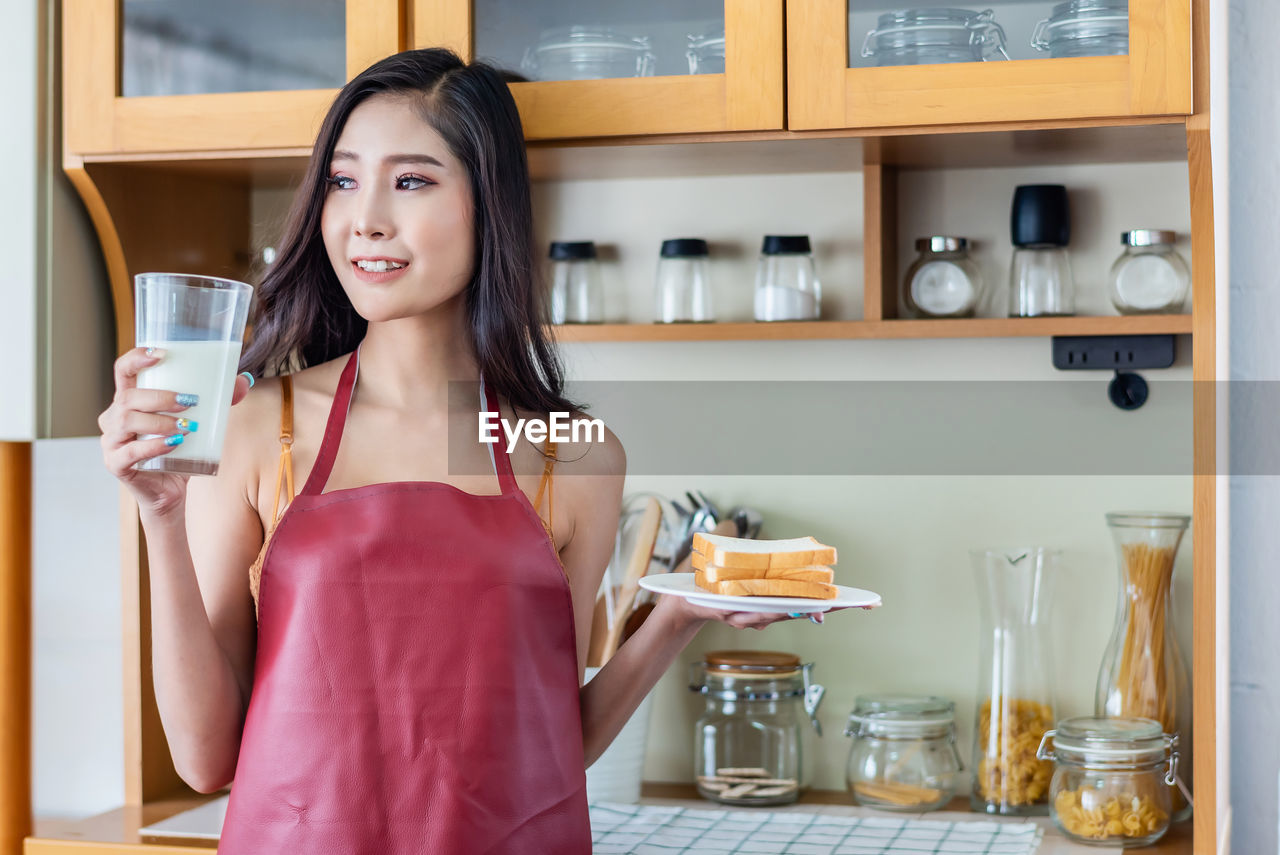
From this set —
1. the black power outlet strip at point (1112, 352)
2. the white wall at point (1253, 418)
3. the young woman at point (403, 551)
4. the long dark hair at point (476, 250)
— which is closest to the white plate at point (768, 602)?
the young woman at point (403, 551)

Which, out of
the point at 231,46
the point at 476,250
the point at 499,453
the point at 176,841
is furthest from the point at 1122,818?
the point at 231,46

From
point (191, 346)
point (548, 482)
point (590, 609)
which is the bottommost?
point (590, 609)

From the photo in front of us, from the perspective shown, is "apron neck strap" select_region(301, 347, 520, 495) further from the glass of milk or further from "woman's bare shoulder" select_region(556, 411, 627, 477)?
the glass of milk

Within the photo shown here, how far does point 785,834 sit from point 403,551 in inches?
23.1

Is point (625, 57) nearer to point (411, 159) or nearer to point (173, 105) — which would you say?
point (411, 159)

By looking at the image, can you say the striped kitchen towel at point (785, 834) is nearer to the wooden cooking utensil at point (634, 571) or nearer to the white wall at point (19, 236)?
the wooden cooking utensil at point (634, 571)

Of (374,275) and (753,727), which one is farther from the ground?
(374,275)

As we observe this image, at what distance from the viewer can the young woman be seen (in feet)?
3.72

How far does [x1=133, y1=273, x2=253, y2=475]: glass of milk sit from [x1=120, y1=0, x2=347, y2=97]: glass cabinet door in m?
0.50

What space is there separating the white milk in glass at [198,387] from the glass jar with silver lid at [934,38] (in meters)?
0.71

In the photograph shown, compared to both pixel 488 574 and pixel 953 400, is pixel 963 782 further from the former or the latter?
pixel 488 574

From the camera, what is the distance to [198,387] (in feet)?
3.22

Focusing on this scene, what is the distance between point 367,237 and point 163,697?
17.5 inches

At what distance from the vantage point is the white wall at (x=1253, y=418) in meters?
1.60
